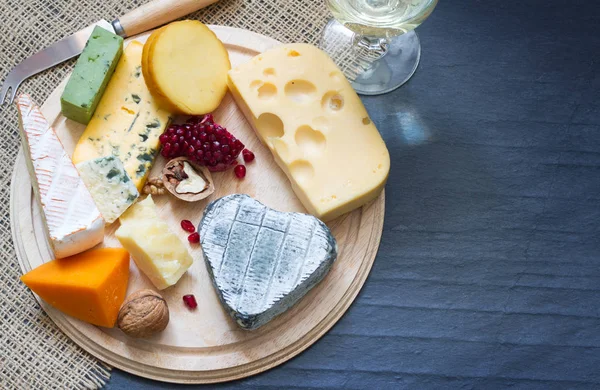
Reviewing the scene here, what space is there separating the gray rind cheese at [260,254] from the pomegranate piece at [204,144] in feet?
0.45

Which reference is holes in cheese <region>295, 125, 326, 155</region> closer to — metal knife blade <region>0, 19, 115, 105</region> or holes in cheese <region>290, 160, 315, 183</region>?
holes in cheese <region>290, 160, 315, 183</region>

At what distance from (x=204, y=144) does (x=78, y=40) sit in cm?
57

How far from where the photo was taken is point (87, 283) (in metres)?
2.00

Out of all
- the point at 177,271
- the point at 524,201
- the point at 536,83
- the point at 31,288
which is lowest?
the point at 524,201

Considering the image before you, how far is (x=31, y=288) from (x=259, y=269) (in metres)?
0.66

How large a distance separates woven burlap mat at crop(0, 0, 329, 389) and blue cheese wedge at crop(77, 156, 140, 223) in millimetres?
330

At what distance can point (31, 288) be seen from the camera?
207cm

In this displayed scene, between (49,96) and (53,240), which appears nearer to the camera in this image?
(53,240)

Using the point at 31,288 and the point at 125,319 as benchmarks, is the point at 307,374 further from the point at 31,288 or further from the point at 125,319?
the point at 31,288

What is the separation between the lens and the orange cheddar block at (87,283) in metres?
2.00

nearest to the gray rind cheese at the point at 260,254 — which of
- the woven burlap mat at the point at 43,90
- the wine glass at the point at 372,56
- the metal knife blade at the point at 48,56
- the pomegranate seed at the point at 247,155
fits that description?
the pomegranate seed at the point at 247,155

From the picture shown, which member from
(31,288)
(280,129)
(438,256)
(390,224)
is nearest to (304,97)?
(280,129)

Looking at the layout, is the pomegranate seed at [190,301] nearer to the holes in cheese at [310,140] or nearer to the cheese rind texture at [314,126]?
the cheese rind texture at [314,126]

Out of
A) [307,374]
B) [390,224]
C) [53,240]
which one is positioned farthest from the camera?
[390,224]
